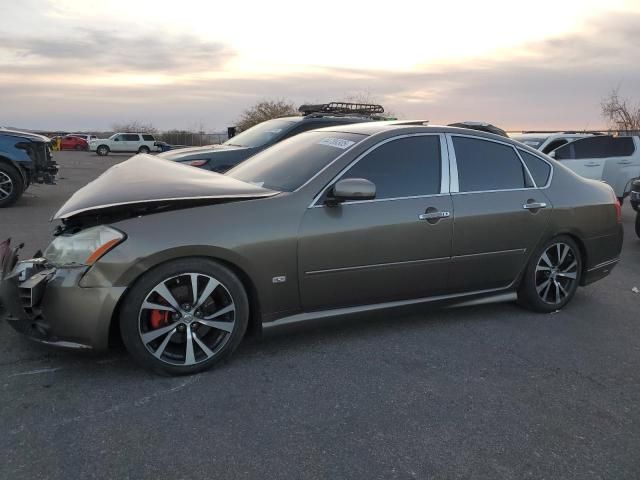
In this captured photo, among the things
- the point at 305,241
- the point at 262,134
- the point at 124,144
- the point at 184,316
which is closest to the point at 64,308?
the point at 184,316

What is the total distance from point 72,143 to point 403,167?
2072 inches

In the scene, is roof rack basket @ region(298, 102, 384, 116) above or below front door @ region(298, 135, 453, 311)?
above

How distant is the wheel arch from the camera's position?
3.20 metres

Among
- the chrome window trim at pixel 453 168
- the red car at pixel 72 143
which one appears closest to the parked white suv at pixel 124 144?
the red car at pixel 72 143

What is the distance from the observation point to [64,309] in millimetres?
3148

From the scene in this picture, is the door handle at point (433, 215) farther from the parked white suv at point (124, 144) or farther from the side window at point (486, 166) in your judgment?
the parked white suv at point (124, 144)

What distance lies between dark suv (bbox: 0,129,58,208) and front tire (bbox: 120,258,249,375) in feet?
27.8

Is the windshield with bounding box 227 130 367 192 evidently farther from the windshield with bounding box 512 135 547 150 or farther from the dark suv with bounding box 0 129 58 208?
the windshield with bounding box 512 135 547 150

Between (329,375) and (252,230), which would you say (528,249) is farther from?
(252,230)

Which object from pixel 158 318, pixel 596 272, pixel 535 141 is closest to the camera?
pixel 158 318

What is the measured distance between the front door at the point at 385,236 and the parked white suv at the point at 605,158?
334 inches

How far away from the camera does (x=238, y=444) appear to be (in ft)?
8.86

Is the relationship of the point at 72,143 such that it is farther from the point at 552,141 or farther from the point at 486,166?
the point at 486,166

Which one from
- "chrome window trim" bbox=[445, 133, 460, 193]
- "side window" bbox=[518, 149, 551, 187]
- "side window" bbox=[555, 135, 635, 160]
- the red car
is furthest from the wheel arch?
the red car
